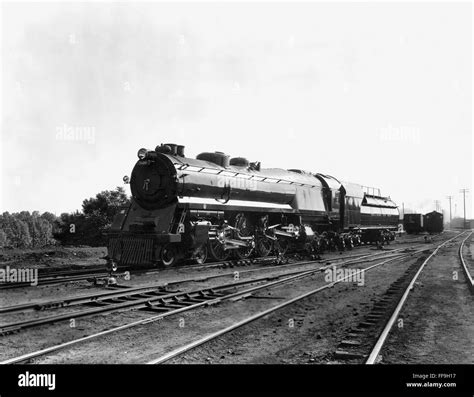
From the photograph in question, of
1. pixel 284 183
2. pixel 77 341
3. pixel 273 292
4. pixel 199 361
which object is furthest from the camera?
pixel 284 183

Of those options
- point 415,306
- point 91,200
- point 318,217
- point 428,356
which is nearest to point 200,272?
point 415,306

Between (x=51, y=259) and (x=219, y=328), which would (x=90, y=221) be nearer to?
(x=51, y=259)

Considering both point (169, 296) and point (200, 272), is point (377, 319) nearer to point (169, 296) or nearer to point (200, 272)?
point (169, 296)

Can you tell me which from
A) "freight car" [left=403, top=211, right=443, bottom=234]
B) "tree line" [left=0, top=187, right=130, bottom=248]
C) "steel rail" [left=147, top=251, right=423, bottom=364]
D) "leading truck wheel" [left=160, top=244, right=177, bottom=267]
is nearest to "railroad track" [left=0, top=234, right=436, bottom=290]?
"leading truck wheel" [left=160, top=244, right=177, bottom=267]

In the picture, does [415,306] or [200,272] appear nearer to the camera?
[415,306]

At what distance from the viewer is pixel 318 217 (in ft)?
66.5

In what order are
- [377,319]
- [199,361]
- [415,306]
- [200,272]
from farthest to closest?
[200,272], [415,306], [377,319], [199,361]

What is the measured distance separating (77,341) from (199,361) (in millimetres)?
1686

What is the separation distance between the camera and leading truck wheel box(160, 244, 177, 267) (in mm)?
12836

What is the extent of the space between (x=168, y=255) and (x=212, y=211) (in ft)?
6.95

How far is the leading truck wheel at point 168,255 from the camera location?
42.1 feet

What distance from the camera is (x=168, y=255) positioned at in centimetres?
1324

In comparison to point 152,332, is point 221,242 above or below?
above

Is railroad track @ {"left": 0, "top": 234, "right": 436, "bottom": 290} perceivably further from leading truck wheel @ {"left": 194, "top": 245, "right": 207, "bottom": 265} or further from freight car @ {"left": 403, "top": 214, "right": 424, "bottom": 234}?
freight car @ {"left": 403, "top": 214, "right": 424, "bottom": 234}
